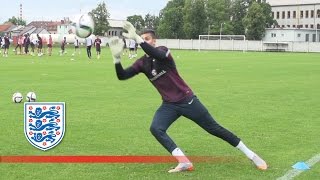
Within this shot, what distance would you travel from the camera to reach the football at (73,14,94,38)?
8.50 meters

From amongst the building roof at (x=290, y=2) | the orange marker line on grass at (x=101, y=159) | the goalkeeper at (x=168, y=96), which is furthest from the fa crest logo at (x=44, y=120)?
the building roof at (x=290, y=2)

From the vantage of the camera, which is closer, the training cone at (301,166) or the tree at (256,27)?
the training cone at (301,166)

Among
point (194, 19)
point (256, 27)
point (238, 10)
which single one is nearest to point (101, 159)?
point (256, 27)

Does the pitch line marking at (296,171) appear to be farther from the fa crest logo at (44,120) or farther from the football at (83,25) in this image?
the football at (83,25)

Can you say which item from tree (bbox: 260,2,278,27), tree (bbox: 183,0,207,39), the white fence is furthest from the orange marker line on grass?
tree (bbox: 183,0,207,39)

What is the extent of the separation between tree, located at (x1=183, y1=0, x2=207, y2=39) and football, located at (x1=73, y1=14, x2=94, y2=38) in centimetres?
11297

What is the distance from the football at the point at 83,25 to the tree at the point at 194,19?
113 m

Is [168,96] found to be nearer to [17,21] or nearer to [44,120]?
[44,120]

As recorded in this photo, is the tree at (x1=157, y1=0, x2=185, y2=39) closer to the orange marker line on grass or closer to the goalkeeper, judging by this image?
the orange marker line on grass

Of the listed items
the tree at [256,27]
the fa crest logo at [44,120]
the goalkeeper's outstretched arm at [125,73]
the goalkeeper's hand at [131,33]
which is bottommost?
the fa crest logo at [44,120]

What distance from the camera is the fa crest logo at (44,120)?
26.9 feet

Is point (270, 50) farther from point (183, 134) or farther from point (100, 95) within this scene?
point (183, 134)

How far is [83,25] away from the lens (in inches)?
336

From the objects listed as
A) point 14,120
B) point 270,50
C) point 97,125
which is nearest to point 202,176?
point 97,125
